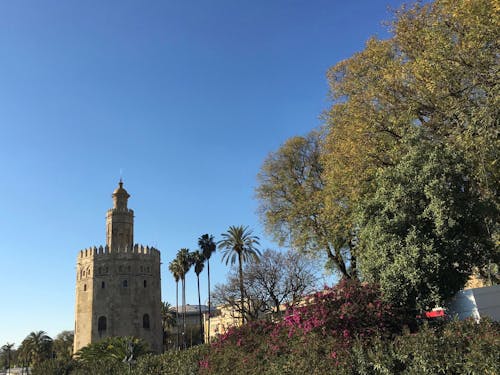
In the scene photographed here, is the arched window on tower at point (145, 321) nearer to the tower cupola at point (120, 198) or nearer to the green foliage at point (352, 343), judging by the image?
the tower cupola at point (120, 198)

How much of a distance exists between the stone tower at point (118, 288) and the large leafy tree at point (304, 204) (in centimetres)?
3387

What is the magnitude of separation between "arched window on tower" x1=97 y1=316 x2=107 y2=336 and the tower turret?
381 inches

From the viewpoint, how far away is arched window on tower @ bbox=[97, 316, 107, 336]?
55281 millimetres

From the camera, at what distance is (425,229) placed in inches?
632

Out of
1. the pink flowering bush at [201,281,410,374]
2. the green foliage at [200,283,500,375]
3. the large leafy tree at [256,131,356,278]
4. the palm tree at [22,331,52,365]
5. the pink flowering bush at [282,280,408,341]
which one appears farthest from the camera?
the palm tree at [22,331,52,365]

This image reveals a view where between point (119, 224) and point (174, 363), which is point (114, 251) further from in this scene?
point (174, 363)

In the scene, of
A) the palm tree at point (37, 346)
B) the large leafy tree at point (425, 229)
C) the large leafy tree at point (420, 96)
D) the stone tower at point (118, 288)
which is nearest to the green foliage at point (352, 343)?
the large leafy tree at point (425, 229)

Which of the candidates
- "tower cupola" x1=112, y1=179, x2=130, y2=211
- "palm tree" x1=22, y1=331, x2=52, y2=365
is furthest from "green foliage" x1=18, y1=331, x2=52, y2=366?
"tower cupola" x1=112, y1=179, x2=130, y2=211

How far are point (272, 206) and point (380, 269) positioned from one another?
14.9 m

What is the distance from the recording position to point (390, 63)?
19703 mm

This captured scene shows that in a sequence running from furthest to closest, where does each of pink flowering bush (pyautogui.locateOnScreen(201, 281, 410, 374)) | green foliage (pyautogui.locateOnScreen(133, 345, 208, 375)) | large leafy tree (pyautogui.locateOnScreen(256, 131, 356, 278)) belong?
large leafy tree (pyautogui.locateOnScreen(256, 131, 356, 278)), green foliage (pyautogui.locateOnScreen(133, 345, 208, 375)), pink flowering bush (pyautogui.locateOnScreen(201, 281, 410, 374))

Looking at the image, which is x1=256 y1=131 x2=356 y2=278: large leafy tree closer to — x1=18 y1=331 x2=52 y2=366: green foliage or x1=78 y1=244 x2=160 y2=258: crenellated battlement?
x1=78 y1=244 x2=160 y2=258: crenellated battlement

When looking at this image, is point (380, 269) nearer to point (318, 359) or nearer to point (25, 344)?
point (318, 359)

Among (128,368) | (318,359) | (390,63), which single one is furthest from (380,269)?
(128,368)
